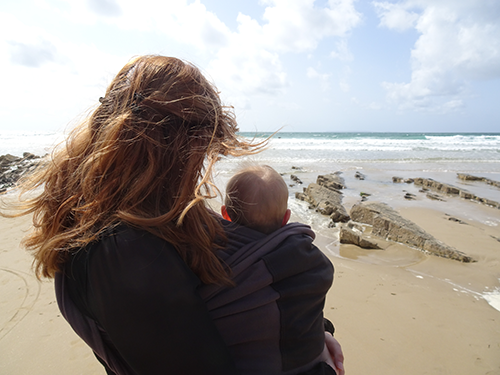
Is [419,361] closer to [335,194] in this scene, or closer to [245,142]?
[245,142]

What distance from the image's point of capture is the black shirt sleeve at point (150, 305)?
784 millimetres

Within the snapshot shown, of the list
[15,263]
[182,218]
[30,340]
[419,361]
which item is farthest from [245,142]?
[15,263]

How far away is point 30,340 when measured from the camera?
2902 mm

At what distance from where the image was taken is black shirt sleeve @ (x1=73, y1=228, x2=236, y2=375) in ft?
2.57

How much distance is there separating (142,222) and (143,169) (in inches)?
7.3

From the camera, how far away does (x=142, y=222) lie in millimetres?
856

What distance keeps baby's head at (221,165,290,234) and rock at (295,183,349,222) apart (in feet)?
17.3

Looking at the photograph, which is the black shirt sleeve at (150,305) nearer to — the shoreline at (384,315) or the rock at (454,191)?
the shoreline at (384,315)

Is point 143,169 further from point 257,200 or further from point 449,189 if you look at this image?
point 449,189

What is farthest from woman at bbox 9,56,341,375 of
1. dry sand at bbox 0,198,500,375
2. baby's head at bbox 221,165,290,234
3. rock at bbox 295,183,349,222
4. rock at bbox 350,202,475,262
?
rock at bbox 295,183,349,222

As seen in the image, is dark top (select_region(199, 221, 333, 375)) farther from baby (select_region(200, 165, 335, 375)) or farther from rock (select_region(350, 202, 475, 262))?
rock (select_region(350, 202, 475, 262))

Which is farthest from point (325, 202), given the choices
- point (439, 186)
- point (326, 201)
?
point (439, 186)

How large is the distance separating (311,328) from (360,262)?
3.65 m

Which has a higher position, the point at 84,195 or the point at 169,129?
the point at 169,129
